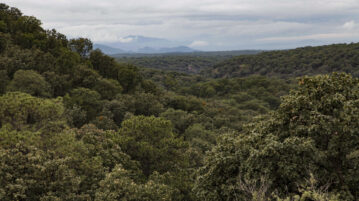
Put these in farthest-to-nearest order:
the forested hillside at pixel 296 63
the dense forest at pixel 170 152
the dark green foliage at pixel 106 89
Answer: the forested hillside at pixel 296 63
the dark green foliage at pixel 106 89
the dense forest at pixel 170 152

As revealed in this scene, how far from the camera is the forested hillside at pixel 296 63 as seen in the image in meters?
138

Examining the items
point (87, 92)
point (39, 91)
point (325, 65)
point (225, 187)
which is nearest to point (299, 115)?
point (225, 187)

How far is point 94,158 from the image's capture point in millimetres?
20891

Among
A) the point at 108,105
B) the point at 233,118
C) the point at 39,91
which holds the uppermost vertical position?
the point at 39,91

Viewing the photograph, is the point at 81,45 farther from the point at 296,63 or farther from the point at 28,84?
the point at 296,63

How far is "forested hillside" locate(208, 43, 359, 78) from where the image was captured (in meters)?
138

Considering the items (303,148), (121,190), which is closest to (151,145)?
(121,190)

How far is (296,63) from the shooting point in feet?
523

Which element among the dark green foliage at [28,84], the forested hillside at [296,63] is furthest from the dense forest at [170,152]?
the forested hillside at [296,63]

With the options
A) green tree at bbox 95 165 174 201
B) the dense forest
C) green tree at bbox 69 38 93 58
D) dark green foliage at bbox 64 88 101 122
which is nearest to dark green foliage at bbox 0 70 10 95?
the dense forest

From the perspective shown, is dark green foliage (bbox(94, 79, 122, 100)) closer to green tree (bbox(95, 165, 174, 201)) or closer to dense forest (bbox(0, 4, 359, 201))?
dense forest (bbox(0, 4, 359, 201))

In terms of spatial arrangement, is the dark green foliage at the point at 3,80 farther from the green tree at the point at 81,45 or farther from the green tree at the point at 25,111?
the green tree at the point at 81,45

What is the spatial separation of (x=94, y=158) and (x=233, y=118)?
4663 centimetres

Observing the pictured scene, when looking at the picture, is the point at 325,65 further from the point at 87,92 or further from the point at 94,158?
the point at 94,158
